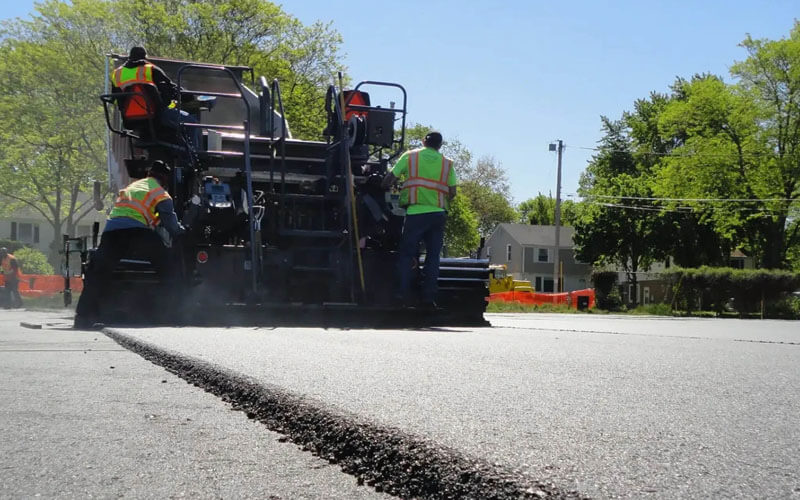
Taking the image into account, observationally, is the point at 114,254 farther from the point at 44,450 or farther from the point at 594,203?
the point at 594,203

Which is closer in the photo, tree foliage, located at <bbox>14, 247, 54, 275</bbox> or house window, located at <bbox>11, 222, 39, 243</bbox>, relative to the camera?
tree foliage, located at <bbox>14, 247, 54, 275</bbox>

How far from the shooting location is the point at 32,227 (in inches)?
2899

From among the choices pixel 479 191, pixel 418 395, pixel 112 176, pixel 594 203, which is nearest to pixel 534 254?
pixel 479 191

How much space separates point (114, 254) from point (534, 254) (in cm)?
7426

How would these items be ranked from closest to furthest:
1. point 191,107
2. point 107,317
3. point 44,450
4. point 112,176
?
point 44,450, point 107,317, point 191,107, point 112,176

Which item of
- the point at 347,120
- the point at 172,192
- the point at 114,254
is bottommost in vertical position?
the point at 114,254

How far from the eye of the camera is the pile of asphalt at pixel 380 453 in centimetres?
208

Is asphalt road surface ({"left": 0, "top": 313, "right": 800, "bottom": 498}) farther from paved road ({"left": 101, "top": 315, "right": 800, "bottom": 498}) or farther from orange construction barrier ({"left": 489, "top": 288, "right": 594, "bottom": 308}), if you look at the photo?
orange construction barrier ({"left": 489, "top": 288, "right": 594, "bottom": 308})

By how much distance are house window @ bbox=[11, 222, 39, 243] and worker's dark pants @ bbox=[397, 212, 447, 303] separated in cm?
6770

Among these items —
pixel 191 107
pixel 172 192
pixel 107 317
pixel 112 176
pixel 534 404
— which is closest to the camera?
pixel 534 404

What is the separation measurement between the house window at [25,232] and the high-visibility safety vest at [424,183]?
2675 inches

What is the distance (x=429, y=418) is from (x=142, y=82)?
836 cm

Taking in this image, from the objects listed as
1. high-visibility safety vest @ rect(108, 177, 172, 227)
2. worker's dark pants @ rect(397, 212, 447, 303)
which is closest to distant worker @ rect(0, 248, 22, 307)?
high-visibility safety vest @ rect(108, 177, 172, 227)

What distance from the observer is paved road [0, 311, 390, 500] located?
7.83 ft
